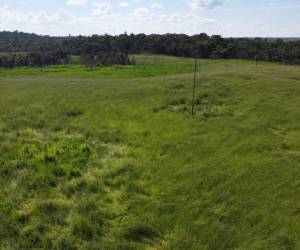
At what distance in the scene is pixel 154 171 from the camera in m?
16.4

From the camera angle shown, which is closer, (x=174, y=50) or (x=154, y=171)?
(x=154, y=171)

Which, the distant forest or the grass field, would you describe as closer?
the grass field

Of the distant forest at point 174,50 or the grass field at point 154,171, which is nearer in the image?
the grass field at point 154,171

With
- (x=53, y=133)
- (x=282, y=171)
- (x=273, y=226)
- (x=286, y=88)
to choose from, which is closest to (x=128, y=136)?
(x=53, y=133)

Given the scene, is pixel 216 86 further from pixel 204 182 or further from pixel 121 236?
pixel 121 236

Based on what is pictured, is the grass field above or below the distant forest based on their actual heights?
below

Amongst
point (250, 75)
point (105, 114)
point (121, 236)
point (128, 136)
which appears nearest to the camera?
point (121, 236)

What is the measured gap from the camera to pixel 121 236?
1182cm

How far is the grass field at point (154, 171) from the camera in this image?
39.0 feet

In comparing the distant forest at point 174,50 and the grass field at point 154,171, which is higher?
the distant forest at point 174,50

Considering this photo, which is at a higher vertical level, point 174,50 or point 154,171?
point 174,50

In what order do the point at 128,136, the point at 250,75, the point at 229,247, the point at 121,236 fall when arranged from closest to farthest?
1. the point at 229,247
2. the point at 121,236
3. the point at 128,136
4. the point at 250,75

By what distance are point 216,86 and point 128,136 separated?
457 inches

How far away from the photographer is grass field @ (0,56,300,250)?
11883 millimetres
